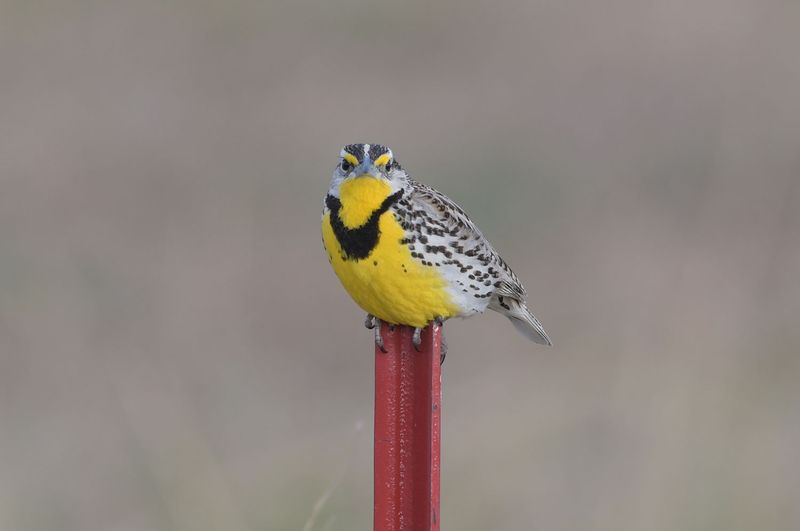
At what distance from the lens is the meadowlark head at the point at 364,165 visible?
3.17 m

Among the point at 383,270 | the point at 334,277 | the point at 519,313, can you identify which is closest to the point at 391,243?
the point at 383,270

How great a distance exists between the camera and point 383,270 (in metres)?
3.15

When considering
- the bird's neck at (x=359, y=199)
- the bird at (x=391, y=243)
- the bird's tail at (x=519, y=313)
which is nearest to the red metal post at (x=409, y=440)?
the bird at (x=391, y=243)

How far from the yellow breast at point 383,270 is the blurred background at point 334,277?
0.21 m

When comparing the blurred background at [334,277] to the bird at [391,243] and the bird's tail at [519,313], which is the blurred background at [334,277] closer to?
the bird at [391,243]

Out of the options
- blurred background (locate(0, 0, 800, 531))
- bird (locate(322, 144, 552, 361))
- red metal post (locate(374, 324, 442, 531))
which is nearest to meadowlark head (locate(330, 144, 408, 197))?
bird (locate(322, 144, 552, 361))

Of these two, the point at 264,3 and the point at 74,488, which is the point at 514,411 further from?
the point at 264,3

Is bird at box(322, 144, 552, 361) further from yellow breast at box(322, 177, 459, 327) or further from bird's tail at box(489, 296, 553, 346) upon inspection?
bird's tail at box(489, 296, 553, 346)

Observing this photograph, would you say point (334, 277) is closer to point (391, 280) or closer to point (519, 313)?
point (519, 313)

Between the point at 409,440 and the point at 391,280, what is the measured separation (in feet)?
2.19

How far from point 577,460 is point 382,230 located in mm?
1590

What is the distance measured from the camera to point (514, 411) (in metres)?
4.79

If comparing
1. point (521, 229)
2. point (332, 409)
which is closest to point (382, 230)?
point (332, 409)

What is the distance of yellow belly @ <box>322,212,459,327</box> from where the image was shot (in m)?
3.12
